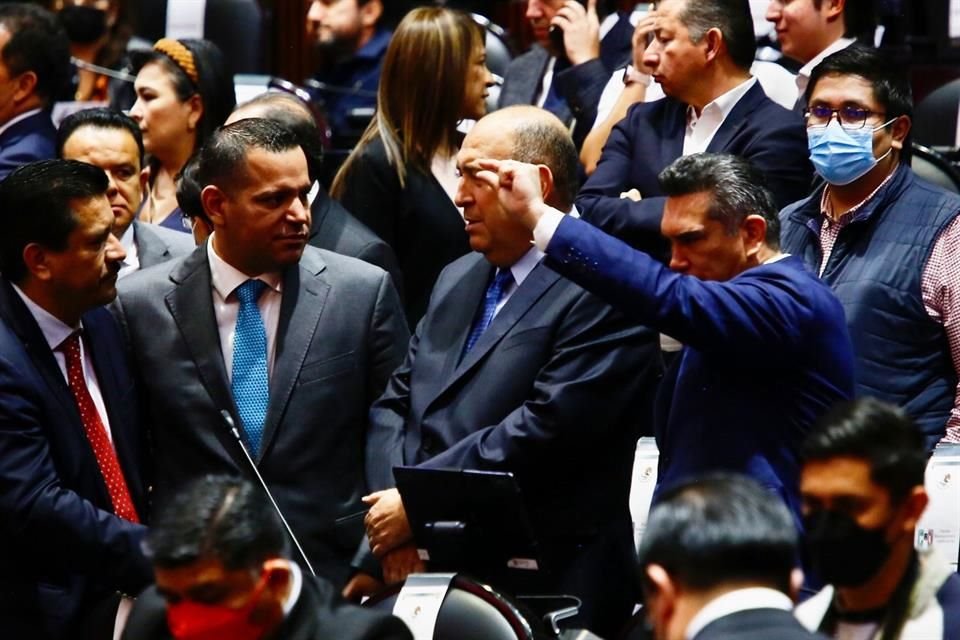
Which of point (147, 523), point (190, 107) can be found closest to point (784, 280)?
point (147, 523)

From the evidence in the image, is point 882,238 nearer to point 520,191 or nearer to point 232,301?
point 520,191

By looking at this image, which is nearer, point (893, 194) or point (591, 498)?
point (591, 498)

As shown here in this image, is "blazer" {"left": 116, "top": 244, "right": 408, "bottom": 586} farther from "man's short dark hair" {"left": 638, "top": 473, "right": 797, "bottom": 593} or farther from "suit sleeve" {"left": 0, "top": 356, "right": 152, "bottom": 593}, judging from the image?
"man's short dark hair" {"left": 638, "top": 473, "right": 797, "bottom": 593}

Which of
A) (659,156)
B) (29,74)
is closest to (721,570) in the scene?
(659,156)

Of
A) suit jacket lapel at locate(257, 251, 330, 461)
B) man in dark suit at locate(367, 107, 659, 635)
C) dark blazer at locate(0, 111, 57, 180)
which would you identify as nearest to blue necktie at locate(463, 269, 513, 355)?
man in dark suit at locate(367, 107, 659, 635)

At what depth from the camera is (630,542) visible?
14.8 ft

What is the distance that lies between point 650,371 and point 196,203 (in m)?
1.42

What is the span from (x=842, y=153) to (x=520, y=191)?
1.08 meters

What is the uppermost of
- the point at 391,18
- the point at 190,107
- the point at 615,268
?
the point at 615,268

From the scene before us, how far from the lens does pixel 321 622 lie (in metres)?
3.40

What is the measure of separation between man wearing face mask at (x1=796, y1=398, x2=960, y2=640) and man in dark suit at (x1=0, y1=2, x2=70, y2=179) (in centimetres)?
355

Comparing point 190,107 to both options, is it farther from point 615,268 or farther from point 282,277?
point 615,268

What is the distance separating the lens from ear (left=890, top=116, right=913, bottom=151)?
4812 mm

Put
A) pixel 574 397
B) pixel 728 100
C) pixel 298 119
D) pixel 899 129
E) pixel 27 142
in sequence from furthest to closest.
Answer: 1. pixel 27 142
2. pixel 298 119
3. pixel 728 100
4. pixel 899 129
5. pixel 574 397
